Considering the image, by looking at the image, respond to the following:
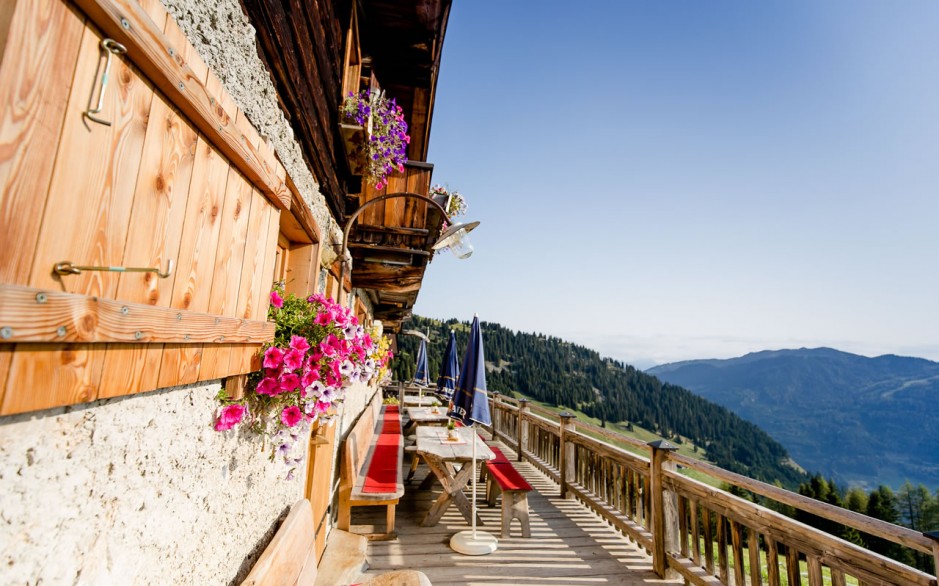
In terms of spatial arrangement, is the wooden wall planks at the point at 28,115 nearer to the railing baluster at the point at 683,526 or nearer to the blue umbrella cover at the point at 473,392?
the blue umbrella cover at the point at 473,392

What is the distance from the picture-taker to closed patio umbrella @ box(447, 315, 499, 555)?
4637 mm

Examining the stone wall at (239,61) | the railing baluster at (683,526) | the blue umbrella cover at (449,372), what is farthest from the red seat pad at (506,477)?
the blue umbrella cover at (449,372)

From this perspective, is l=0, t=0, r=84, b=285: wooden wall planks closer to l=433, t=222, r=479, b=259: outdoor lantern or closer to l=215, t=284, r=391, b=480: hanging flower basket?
l=215, t=284, r=391, b=480: hanging flower basket

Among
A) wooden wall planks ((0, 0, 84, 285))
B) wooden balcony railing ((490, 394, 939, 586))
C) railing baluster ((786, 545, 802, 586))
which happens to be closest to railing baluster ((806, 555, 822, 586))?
wooden balcony railing ((490, 394, 939, 586))

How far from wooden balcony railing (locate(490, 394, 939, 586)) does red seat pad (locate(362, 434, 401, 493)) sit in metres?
2.62

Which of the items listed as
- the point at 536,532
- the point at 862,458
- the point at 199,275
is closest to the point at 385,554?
the point at 536,532

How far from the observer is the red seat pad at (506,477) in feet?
16.8

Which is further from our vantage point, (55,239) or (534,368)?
(534,368)

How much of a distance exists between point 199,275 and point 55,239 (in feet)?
1.74

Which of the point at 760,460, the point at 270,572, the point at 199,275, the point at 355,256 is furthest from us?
the point at 760,460

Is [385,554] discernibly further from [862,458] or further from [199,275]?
[862,458]

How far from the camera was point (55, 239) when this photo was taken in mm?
749

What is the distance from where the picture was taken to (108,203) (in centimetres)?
88

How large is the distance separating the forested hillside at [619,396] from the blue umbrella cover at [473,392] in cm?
7163
